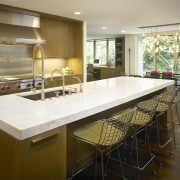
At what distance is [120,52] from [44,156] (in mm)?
9506

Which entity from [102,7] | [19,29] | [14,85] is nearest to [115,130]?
[14,85]

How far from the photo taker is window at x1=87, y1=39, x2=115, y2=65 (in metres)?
11.4

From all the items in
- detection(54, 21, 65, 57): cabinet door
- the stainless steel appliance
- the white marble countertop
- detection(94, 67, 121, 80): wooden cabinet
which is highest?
detection(54, 21, 65, 57): cabinet door

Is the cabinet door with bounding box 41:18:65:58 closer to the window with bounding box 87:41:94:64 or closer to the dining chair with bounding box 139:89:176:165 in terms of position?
the dining chair with bounding box 139:89:176:165

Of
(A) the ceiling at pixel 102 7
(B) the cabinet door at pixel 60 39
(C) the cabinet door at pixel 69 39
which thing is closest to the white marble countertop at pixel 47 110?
(A) the ceiling at pixel 102 7

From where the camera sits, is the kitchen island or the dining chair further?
the dining chair

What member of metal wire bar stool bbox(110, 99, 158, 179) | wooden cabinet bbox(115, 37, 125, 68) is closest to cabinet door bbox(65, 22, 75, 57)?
metal wire bar stool bbox(110, 99, 158, 179)

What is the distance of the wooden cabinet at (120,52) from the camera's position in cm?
1037

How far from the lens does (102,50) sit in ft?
38.8

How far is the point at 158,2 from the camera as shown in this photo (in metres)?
3.92

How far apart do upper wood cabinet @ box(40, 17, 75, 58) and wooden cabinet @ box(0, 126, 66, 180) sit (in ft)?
13.0

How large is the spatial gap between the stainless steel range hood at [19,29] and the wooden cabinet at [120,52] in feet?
19.8

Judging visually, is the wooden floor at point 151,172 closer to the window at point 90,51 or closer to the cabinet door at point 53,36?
the cabinet door at point 53,36

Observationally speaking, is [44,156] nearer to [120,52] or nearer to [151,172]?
[151,172]
